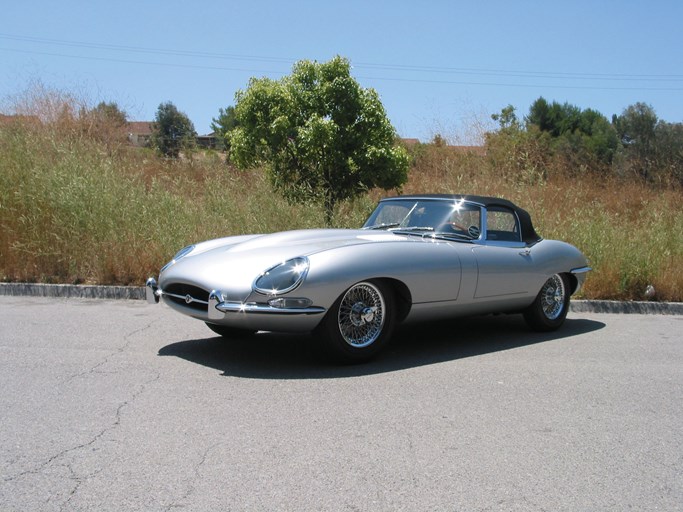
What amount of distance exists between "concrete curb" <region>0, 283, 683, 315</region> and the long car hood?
11.3ft

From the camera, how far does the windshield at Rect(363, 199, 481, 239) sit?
647cm

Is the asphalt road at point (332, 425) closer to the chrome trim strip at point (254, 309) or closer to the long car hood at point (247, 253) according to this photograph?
the chrome trim strip at point (254, 309)

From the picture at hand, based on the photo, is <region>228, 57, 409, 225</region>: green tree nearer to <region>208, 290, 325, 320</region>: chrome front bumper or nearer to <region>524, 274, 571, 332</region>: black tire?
<region>524, 274, 571, 332</region>: black tire

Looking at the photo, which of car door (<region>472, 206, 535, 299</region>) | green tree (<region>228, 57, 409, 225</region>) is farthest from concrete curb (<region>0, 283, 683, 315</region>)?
green tree (<region>228, 57, 409, 225</region>)

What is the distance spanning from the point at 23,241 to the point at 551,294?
25.2 feet

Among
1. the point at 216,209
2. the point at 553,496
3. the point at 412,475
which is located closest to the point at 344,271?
the point at 412,475

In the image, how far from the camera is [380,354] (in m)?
5.87

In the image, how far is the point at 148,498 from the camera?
3062 millimetres

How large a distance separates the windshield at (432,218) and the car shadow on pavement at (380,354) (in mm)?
1063

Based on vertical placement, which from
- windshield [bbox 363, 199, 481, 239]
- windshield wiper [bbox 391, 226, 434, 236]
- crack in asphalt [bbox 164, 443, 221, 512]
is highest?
windshield [bbox 363, 199, 481, 239]

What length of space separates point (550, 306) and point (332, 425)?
3832 millimetres

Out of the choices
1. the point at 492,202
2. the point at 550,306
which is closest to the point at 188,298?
the point at 492,202

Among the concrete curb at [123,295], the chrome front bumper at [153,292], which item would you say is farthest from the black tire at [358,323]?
the concrete curb at [123,295]

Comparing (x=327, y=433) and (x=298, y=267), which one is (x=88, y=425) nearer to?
(x=327, y=433)
